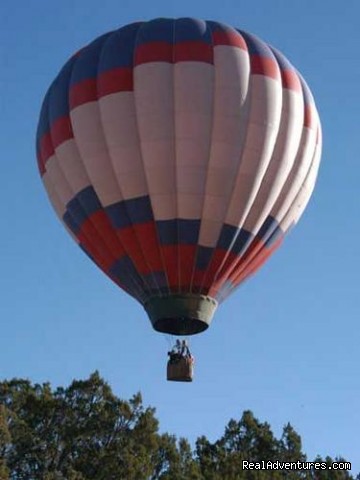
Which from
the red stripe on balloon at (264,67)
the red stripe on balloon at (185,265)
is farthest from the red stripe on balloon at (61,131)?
the red stripe on balloon at (264,67)

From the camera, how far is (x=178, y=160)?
2209 centimetres

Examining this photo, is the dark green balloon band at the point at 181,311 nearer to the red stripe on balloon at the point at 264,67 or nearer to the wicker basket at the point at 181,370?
the wicker basket at the point at 181,370

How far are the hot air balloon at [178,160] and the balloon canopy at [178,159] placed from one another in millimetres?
27

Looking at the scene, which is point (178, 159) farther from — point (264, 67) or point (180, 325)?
point (180, 325)

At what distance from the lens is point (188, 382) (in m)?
22.5

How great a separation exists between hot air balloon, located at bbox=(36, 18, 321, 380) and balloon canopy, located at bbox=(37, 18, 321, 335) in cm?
3

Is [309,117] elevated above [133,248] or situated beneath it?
elevated above

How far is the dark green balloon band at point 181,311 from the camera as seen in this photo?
72.0 feet

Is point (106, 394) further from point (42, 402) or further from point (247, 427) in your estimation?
point (247, 427)

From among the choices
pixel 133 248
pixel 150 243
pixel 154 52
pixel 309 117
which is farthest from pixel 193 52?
pixel 133 248

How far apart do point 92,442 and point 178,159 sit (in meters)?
14.6

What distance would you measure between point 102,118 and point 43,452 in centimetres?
1457

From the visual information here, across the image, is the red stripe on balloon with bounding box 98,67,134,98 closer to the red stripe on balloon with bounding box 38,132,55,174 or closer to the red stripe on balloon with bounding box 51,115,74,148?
the red stripe on balloon with bounding box 51,115,74,148

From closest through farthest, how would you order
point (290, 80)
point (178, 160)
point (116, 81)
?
point (178, 160)
point (116, 81)
point (290, 80)
